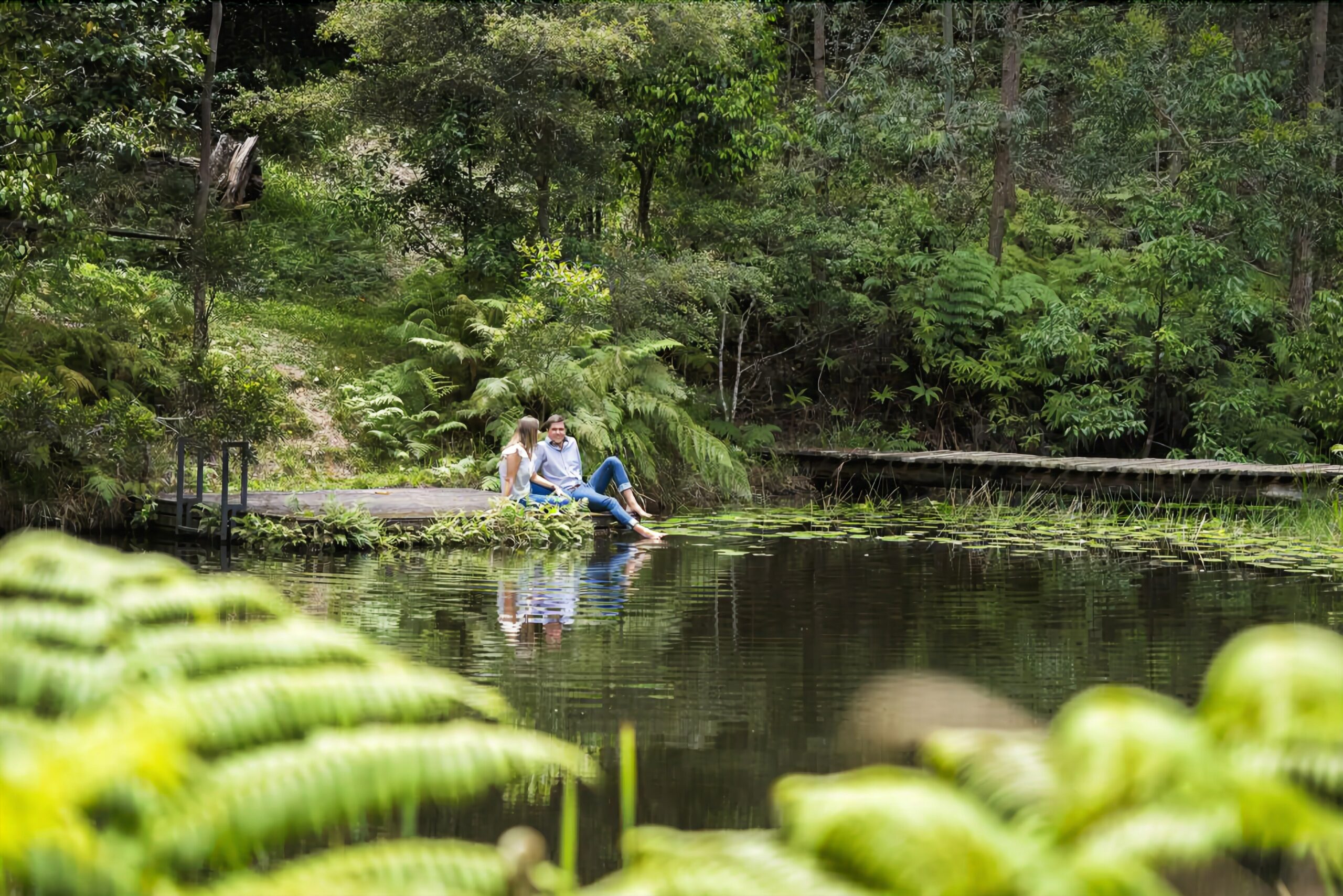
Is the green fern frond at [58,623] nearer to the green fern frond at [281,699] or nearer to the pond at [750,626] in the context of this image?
the green fern frond at [281,699]

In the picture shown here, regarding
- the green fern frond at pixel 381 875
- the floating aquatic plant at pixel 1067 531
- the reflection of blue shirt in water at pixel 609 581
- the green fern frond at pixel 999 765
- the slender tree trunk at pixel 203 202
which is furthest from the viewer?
the slender tree trunk at pixel 203 202

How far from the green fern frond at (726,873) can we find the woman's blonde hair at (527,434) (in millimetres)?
9869

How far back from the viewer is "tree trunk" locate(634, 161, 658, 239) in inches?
730

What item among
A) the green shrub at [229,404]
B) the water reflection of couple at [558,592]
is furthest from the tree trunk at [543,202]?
the water reflection of couple at [558,592]

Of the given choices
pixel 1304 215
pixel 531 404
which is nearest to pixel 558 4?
pixel 531 404

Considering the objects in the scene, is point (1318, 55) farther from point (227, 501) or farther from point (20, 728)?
point (20, 728)

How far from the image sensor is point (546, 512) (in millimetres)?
11359

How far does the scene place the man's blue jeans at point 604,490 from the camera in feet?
38.6

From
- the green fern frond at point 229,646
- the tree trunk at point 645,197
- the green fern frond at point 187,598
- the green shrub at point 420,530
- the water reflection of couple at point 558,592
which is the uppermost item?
the tree trunk at point 645,197

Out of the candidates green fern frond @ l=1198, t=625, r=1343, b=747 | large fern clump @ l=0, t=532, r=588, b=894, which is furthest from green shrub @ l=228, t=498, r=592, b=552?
green fern frond @ l=1198, t=625, r=1343, b=747

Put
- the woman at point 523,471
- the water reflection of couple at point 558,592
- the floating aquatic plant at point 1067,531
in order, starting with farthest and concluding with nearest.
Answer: the woman at point 523,471
the floating aquatic plant at point 1067,531
the water reflection of couple at point 558,592

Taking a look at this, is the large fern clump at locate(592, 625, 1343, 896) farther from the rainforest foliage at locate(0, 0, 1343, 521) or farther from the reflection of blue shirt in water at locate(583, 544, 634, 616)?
the rainforest foliage at locate(0, 0, 1343, 521)

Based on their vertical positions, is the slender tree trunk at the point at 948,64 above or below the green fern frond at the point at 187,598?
above

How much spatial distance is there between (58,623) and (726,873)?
989mm
